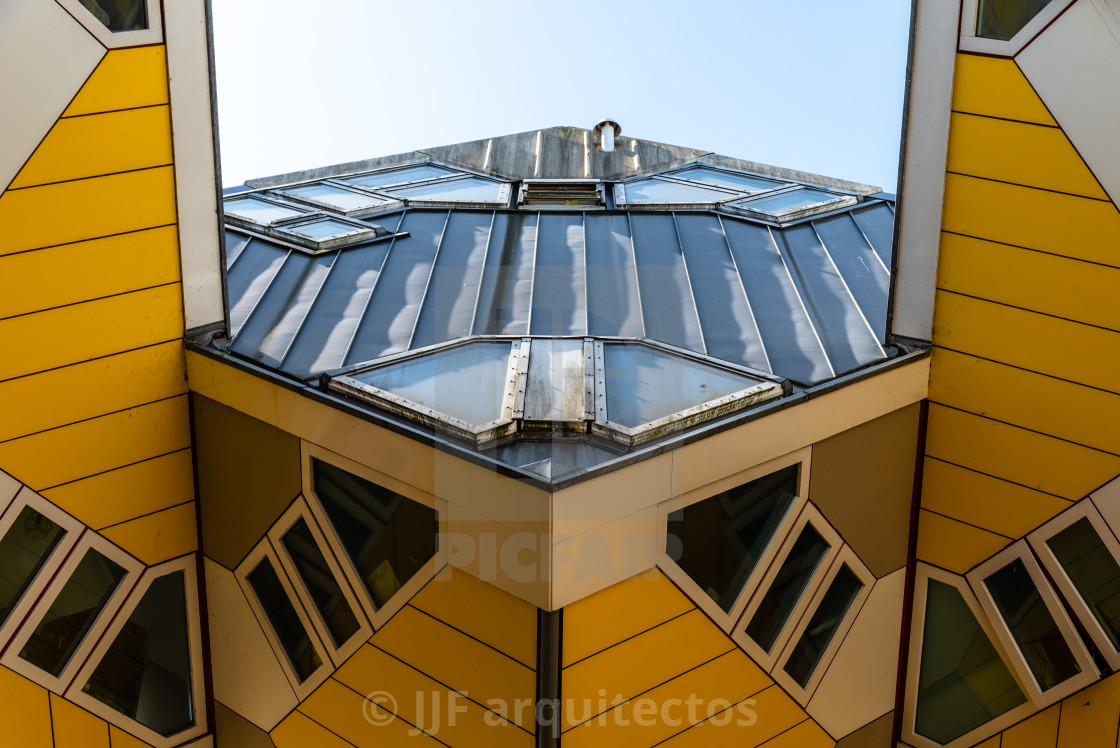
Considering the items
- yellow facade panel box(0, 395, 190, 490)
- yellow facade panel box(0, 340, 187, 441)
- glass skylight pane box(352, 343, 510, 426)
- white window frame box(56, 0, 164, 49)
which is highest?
white window frame box(56, 0, 164, 49)

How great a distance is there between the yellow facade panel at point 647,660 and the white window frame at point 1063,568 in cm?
229

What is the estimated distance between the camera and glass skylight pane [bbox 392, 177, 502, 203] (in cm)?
1089

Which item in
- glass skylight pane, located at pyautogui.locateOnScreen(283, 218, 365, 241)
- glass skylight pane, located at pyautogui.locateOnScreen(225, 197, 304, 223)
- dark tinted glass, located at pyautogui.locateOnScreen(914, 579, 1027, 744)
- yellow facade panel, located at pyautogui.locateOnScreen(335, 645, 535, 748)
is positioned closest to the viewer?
yellow facade panel, located at pyautogui.locateOnScreen(335, 645, 535, 748)

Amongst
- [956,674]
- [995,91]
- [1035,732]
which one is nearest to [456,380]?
[995,91]

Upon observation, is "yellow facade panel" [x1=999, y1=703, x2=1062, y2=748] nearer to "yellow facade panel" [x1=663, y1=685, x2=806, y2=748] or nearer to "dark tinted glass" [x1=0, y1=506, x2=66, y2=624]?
"yellow facade panel" [x1=663, y1=685, x2=806, y2=748]

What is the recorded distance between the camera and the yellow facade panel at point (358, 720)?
6.47 metres

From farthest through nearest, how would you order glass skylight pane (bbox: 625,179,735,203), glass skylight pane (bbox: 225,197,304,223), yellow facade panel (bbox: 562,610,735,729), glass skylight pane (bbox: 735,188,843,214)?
glass skylight pane (bbox: 625,179,735,203) < glass skylight pane (bbox: 735,188,843,214) < glass skylight pane (bbox: 225,197,304,223) < yellow facade panel (bbox: 562,610,735,729)

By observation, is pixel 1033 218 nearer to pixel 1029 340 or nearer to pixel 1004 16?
pixel 1029 340

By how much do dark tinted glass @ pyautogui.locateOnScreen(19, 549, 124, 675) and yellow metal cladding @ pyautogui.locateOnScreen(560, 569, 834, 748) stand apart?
3.60 metres

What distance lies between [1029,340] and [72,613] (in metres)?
6.61

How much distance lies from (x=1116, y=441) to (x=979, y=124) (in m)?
2.15

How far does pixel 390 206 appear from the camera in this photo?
34.7 ft

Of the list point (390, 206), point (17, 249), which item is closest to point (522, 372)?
point (17, 249)

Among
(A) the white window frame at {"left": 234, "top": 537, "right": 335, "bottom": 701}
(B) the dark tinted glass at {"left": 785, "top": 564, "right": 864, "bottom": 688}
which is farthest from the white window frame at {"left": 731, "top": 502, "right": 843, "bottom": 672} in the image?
(A) the white window frame at {"left": 234, "top": 537, "right": 335, "bottom": 701}
